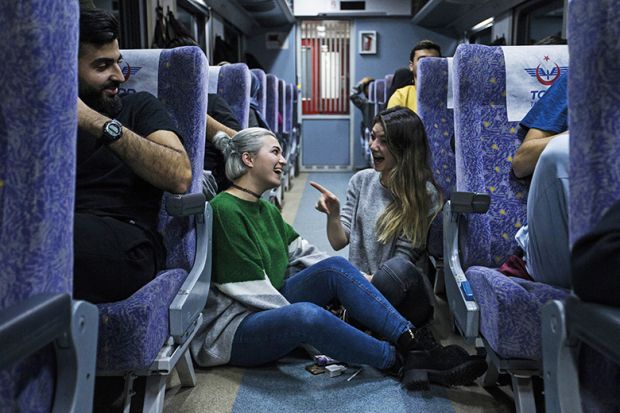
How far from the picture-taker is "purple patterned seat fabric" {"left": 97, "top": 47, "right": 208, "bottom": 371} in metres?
1.22

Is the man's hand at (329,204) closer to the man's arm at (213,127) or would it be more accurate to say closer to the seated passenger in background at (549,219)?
the man's arm at (213,127)

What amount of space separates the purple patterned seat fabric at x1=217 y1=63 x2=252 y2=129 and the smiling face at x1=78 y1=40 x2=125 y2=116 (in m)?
1.29

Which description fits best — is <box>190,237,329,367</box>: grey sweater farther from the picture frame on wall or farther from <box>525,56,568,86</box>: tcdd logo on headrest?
the picture frame on wall

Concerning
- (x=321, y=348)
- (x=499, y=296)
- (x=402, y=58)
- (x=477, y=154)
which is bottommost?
(x=321, y=348)

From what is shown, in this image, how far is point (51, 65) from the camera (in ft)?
2.31

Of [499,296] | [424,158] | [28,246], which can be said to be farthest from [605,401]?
[424,158]

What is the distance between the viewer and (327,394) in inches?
70.7

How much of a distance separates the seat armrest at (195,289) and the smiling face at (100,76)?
16.3 inches

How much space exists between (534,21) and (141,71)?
583cm

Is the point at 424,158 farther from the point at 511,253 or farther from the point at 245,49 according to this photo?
the point at 245,49

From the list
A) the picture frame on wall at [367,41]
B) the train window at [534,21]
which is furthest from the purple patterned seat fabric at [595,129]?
the picture frame on wall at [367,41]

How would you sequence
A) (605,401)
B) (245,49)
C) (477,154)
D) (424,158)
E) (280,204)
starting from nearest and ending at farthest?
(605,401) → (477,154) → (424,158) → (280,204) → (245,49)

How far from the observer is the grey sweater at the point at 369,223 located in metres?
2.31

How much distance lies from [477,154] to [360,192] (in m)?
0.72
